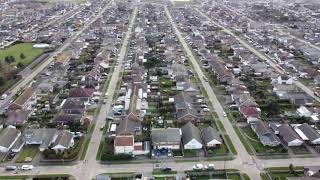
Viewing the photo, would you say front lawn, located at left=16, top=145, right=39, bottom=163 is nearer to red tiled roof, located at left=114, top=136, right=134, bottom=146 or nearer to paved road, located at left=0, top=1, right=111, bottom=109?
red tiled roof, located at left=114, top=136, right=134, bottom=146

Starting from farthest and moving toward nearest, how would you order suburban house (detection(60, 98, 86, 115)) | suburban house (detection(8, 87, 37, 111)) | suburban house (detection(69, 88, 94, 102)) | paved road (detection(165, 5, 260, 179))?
suburban house (detection(69, 88, 94, 102)) → suburban house (detection(8, 87, 37, 111)) → suburban house (detection(60, 98, 86, 115)) → paved road (detection(165, 5, 260, 179))

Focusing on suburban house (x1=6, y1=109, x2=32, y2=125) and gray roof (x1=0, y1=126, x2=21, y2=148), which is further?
suburban house (x1=6, y1=109, x2=32, y2=125)

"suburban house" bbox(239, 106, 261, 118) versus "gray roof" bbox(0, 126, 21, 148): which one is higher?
"suburban house" bbox(239, 106, 261, 118)

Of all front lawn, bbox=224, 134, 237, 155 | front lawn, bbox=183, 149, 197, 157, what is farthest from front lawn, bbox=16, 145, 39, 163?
front lawn, bbox=224, 134, 237, 155

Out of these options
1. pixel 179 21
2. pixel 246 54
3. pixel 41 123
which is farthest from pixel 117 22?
pixel 41 123

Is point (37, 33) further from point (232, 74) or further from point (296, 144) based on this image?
point (296, 144)

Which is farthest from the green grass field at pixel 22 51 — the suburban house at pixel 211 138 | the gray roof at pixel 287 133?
the gray roof at pixel 287 133

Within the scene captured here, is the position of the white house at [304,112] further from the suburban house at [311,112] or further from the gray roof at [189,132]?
the gray roof at [189,132]
